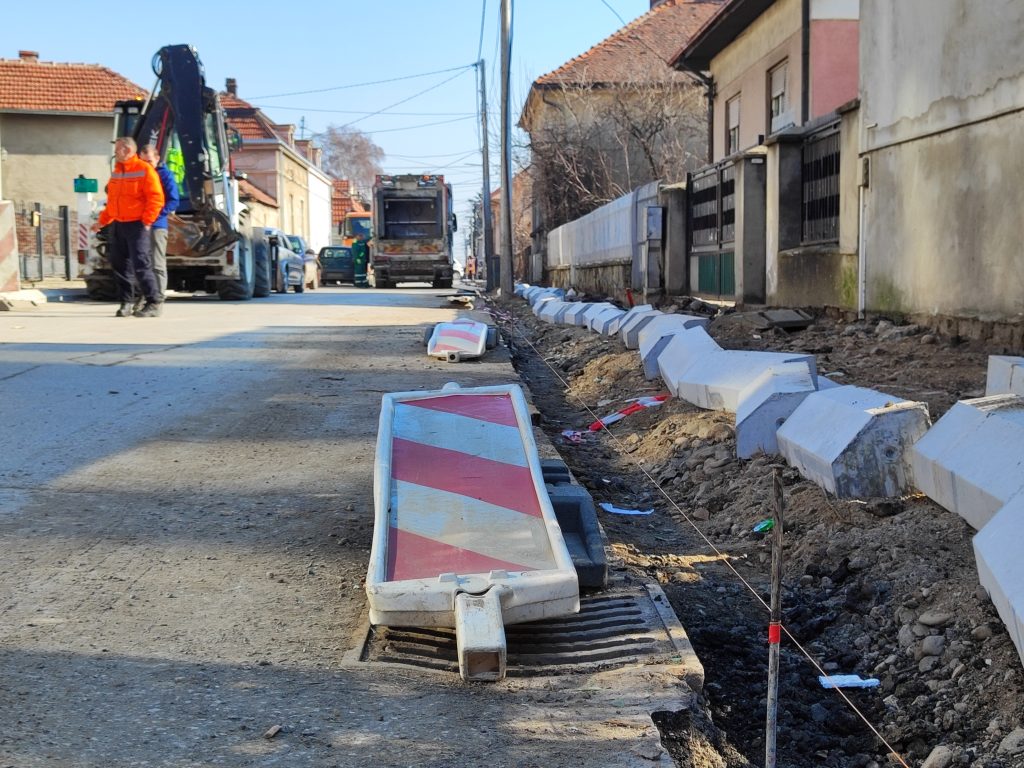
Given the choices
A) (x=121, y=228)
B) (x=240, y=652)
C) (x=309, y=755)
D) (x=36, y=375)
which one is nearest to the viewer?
→ (x=309, y=755)

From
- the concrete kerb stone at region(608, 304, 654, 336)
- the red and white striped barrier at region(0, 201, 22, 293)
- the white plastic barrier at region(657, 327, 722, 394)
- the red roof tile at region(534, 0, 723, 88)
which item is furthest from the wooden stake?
the red roof tile at region(534, 0, 723, 88)

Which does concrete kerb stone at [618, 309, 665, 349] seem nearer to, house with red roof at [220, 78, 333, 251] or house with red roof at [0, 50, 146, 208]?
house with red roof at [0, 50, 146, 208]

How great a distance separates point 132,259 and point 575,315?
19.5 ft

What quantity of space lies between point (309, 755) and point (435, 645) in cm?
74

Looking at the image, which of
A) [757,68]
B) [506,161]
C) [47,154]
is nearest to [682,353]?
[757,68]

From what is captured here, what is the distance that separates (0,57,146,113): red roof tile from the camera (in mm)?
34875

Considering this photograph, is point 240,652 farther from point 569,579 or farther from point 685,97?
point 685,97

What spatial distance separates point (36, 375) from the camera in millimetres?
7414

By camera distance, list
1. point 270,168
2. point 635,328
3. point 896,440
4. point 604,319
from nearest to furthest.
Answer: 1. point 896,440
2. point 635,328
3. point 604,319
4. point 270,168

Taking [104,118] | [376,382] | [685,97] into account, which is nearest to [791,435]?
[376,382]

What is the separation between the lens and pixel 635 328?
34.1 feet

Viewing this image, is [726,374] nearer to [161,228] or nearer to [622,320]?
[622,320]

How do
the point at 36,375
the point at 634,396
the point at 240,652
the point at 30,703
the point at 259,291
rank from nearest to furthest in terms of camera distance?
the point at 30,703, the point at 240,652, the point at 36,375, the point at 634,396, the point at 259,291

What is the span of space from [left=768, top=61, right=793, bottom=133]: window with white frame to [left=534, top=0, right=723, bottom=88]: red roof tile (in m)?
16.0
